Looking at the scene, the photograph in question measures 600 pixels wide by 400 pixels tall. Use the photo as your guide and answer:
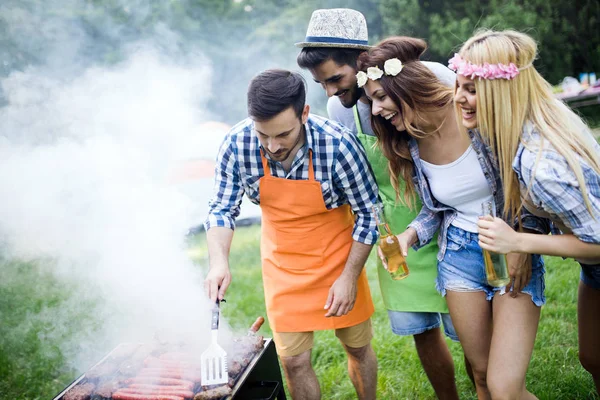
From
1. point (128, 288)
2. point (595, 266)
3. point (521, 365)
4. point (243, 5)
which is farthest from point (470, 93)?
point (243, 5)

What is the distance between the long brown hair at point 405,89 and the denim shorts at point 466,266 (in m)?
0.43

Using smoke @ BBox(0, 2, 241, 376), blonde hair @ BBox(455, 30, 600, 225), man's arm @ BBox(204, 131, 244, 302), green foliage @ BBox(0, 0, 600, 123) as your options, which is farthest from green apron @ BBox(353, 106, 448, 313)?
green foliage @ BBox(0, 0, 600, 123)

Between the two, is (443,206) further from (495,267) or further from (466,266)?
(495,267)

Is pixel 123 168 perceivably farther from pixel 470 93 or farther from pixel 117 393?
pixel 470 93

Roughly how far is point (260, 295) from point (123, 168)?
8.07 feet

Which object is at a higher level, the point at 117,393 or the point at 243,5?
the point at 243,5

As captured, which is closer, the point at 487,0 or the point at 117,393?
the point at 117,393

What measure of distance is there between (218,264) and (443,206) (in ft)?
3.78

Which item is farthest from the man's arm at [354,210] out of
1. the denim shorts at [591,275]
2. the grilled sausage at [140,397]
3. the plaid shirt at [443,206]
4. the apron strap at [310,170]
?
the denim shorts at [591,275]

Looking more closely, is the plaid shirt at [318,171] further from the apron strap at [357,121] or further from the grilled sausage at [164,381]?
the grilled sausage at [164,381]

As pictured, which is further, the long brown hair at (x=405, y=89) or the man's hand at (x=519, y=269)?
the long brown hair at (x=405, y=89)

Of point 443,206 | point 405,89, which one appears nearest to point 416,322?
point 443,206

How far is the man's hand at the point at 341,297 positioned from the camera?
2926 mm

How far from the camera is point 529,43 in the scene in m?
2.28
